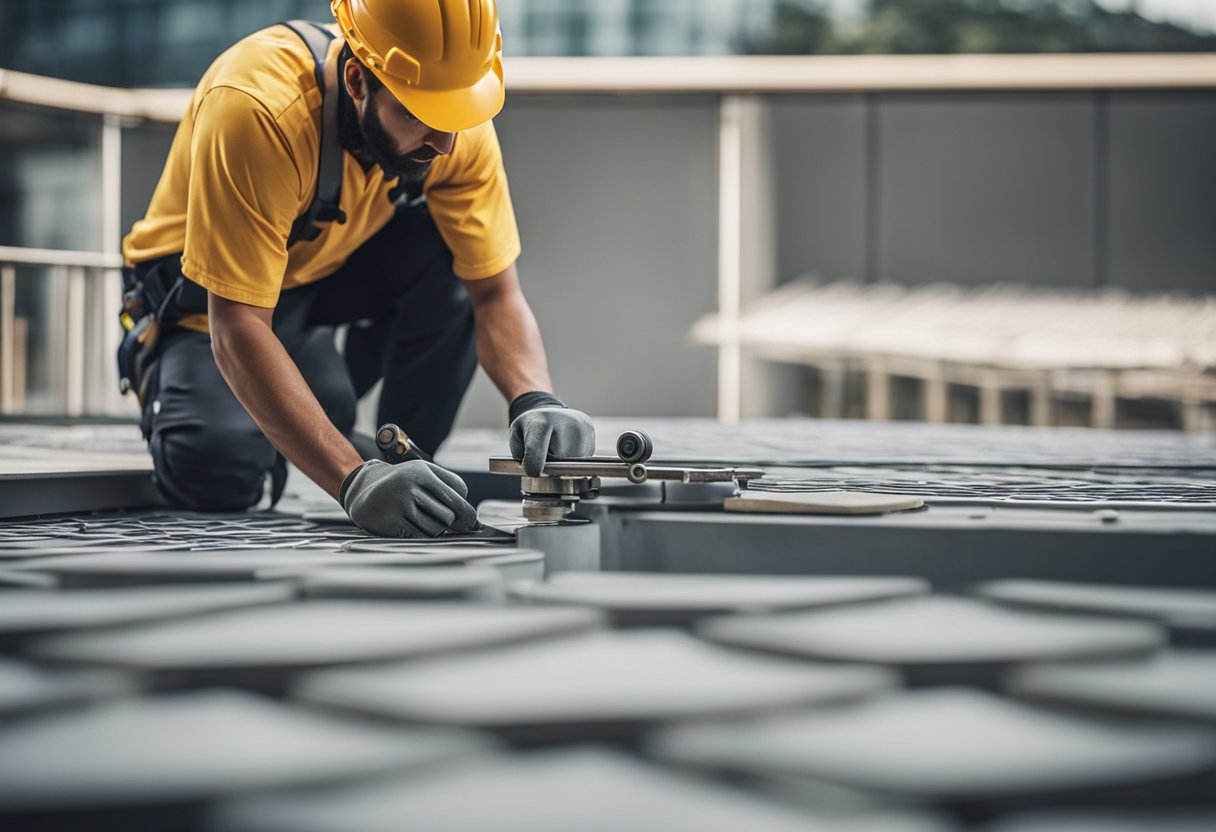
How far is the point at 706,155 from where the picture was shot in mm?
5566

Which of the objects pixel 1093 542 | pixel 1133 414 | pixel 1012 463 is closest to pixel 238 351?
pixel 1093 542

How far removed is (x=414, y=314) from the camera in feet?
7.14

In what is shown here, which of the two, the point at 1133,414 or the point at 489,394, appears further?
the point at 489,394

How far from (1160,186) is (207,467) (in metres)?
5.18

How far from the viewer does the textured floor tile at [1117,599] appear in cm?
99

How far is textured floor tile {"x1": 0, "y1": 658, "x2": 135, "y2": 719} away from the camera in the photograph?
78 centimetres

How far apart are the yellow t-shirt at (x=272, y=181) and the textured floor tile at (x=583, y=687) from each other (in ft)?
3.00

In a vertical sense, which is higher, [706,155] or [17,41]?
[17,41]

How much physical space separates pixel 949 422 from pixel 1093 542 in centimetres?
411

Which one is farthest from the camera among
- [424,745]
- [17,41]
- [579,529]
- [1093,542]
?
[17,41]

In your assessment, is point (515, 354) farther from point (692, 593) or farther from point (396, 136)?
point (692, 593)

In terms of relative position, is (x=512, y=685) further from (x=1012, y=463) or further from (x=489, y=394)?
(x=489, y=394)

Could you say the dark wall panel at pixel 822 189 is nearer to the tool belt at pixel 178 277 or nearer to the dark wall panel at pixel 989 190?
the dark wall panel at pixel 989 190

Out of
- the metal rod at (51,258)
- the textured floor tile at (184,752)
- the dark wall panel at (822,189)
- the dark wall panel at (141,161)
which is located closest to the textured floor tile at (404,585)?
the textured floor tile at (184,752)
